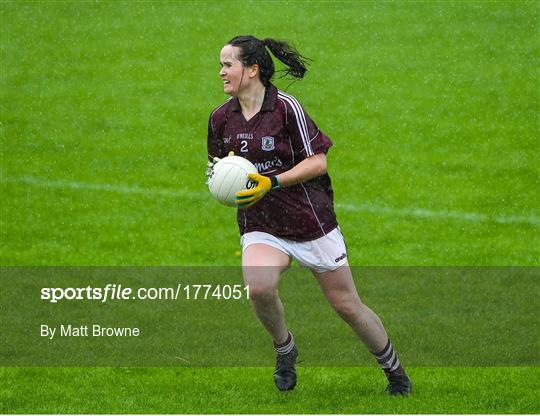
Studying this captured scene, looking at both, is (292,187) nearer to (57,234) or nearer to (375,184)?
(57,234)

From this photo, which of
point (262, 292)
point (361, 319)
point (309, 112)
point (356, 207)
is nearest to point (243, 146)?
point (262, 292)

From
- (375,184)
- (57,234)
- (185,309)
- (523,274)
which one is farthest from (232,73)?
(375,184)

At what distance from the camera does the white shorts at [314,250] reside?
8.26 metres

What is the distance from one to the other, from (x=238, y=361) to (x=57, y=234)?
5.07 metres

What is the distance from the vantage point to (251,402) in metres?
8.45

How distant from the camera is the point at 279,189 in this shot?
328 inches

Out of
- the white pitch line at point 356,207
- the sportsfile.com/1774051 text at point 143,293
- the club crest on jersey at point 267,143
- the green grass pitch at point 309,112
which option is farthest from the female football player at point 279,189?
the white pitch line at point 356,207

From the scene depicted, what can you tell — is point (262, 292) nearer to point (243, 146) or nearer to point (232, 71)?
point (243, 146)

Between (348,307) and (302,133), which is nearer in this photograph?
(302,133)

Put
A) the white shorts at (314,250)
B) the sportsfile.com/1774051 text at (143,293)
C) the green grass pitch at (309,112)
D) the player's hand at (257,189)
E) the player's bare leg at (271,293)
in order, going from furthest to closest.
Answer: the sportsfile.com/1774051 text at (143,293), the green grass pitch at (309,112), the white shorts at (314,250), the player's bare leg at (271,293), the player's hand at (257,189)

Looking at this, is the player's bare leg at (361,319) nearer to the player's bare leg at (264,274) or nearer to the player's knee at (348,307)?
the player's knee at (348,307)

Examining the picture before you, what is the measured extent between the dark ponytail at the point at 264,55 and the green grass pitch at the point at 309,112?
2.27 m

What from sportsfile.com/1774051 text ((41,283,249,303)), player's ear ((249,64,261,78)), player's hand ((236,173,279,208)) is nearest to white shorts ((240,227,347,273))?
player's hand ((236,173,279,208))

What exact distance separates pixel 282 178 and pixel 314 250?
0.56m
